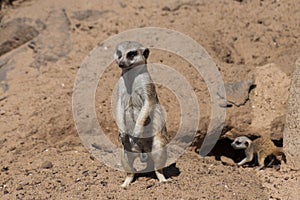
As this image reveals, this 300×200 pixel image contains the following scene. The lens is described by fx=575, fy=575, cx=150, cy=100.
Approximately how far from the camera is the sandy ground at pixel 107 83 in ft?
14.1

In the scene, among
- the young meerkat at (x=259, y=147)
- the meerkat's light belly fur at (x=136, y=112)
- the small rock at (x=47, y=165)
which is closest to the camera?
the meerkat's light belly fur at (x=136, y=112)

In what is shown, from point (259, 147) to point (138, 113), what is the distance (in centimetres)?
186

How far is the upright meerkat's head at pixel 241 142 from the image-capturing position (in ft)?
17.8

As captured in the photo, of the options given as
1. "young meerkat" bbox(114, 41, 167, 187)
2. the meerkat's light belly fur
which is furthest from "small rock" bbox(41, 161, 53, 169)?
the meerkat's light belly fur

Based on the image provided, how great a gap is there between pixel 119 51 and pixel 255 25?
10.2 feet

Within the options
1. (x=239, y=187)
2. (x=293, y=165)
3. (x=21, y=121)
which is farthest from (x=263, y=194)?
(x=21, y=121)

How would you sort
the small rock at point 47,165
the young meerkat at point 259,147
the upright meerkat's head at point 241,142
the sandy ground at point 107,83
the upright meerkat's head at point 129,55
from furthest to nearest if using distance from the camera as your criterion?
the upright meerkat's head at point 241,142
the young meerkat at point 259,147
the small rock at point 47,165
the sandy ground at point 107,83
the upright meerkat's head at point 129,55

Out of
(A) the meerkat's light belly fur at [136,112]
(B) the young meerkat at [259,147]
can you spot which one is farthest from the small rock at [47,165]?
(B) the young meerkat at [259,147]

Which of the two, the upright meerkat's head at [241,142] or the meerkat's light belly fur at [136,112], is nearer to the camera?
the meerkat's light belly fur at [136,112]

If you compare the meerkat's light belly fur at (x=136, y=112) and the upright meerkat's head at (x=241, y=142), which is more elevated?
the meerkat's light belly fur at (x=136, y=112)

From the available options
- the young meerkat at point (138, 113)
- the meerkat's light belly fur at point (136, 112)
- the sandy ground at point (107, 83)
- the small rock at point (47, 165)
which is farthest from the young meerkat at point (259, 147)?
the small rock at point (47, 165)

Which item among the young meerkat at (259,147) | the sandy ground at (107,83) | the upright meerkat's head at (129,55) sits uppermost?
the upright meerkat's head at (129,55)

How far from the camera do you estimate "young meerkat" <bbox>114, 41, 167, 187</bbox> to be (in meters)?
3.77

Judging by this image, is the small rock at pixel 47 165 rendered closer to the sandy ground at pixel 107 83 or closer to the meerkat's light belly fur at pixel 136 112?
the sandy ground at pixel 107 83
